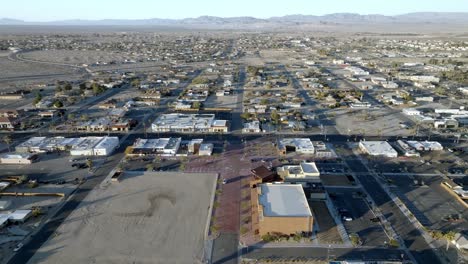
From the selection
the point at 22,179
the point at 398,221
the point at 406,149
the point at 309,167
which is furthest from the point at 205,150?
the point at 406,149

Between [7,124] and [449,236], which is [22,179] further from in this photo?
[449,236]

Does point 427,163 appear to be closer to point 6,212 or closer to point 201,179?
point 201,179

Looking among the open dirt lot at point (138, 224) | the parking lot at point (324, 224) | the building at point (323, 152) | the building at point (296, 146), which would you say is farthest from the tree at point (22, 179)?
the building at point (323, 152)

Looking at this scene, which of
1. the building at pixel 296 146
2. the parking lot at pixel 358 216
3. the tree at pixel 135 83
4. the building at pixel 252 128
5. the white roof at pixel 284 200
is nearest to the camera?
the parking lot at pixel 358 216

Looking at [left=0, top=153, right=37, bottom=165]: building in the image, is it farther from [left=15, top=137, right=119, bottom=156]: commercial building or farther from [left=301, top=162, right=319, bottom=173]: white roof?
[left=301, top=162, right=319, bottom=173]: white roof

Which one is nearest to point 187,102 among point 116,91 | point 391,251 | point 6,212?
point 116,91

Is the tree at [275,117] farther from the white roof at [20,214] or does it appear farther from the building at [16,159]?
the white roof at [20,214]
